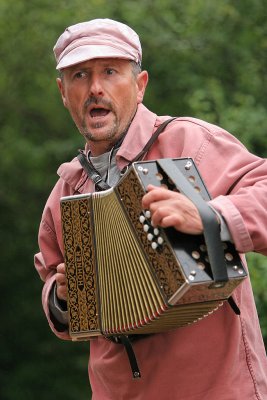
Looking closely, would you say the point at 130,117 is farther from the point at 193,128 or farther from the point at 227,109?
the point at 227,109

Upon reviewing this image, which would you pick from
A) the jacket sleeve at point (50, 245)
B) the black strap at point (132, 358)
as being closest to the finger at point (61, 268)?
the jacket sleeve at point (50, 245)

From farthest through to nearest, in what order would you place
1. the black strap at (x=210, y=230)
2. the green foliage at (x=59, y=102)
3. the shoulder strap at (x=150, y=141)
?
1. the green foliage at (x=59, y=102)
2. the shoulder strap at (x=150, y=141)
3. the black strap at (x=210, y=230)

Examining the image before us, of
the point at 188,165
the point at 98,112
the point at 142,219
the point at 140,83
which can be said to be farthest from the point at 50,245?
the point at 188,165

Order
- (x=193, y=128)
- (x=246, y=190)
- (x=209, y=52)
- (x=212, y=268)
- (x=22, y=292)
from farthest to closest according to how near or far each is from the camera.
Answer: (x=22, y=292) < (x=209, y=52) < (x=193, y=128) < (x=246, y=190) < (x=212, y=268)

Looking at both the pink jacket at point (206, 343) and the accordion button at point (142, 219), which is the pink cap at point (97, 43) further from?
the accordion button at point (142, 219)

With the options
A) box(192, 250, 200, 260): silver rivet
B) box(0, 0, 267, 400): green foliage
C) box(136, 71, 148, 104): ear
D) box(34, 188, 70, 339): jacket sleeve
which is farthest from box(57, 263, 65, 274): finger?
box(0, 0, 267, 400): green foliage

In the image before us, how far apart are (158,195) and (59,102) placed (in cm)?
642

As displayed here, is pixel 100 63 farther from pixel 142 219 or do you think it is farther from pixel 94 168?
pixel 142 219

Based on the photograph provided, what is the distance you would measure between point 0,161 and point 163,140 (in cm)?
631

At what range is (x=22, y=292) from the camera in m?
11.1

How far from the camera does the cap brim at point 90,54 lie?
452 centimetres

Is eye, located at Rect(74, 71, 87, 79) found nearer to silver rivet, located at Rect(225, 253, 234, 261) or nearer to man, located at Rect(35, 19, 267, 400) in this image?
man, located at Rect(35, 19, 267, 400)

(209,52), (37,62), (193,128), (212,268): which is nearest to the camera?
(212,268)

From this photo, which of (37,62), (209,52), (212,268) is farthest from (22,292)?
(212,268)
